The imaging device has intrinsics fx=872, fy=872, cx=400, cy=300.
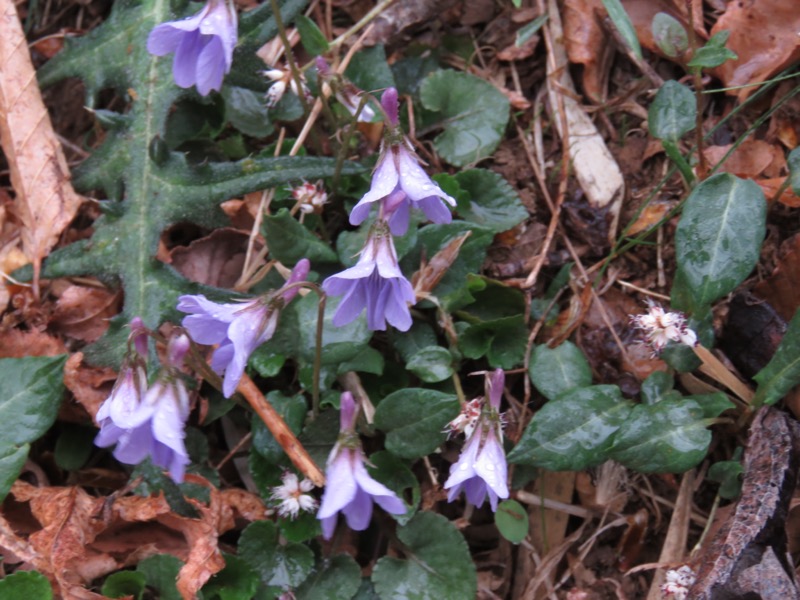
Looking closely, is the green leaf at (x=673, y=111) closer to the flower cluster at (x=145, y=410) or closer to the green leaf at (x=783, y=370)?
the green leaf at (x=783, y=370)

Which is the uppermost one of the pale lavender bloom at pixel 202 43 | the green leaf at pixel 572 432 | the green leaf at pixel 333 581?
the pale lavender bloom at pixel 202 43

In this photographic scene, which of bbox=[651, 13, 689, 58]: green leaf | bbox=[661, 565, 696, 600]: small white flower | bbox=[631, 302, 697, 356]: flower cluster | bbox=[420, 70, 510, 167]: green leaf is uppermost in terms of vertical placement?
bbox=[651, 13, 689, 58]: green leaf

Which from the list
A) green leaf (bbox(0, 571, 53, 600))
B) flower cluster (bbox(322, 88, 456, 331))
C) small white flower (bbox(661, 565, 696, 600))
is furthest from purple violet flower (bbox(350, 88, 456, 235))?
A: green leaf (bbox(0, 571, 53, 600))

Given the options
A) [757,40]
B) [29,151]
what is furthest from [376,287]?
[757,40]

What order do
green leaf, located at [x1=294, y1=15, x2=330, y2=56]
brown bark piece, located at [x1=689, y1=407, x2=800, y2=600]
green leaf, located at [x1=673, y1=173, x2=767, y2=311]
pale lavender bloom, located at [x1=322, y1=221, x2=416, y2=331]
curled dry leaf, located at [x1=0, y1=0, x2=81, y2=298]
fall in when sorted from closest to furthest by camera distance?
pale lavender bloom, located at [x1=322, y1=221, x2=416, y2=331] < brown bark piece, located at [x1=689, y1=407, x2=800, y2=600] < green leaf, located at [x1=673, y1=173, x2=767, y2=311] < green leaf, located at [x1=294, y1=15, x2=330, y2=56] < curled dry leaf, located at [x1=0, y1=0, x2=81, y2=298]

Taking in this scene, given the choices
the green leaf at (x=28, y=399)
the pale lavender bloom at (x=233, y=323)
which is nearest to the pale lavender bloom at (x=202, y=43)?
the pale lavender bloom at (x=233, y=323)

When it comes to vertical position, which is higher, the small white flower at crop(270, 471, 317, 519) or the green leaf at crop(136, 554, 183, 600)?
the small white flower at crop(270, 471, 317, 519)

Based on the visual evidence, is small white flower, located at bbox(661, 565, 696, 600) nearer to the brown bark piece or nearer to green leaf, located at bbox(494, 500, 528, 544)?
the brown bark piece
